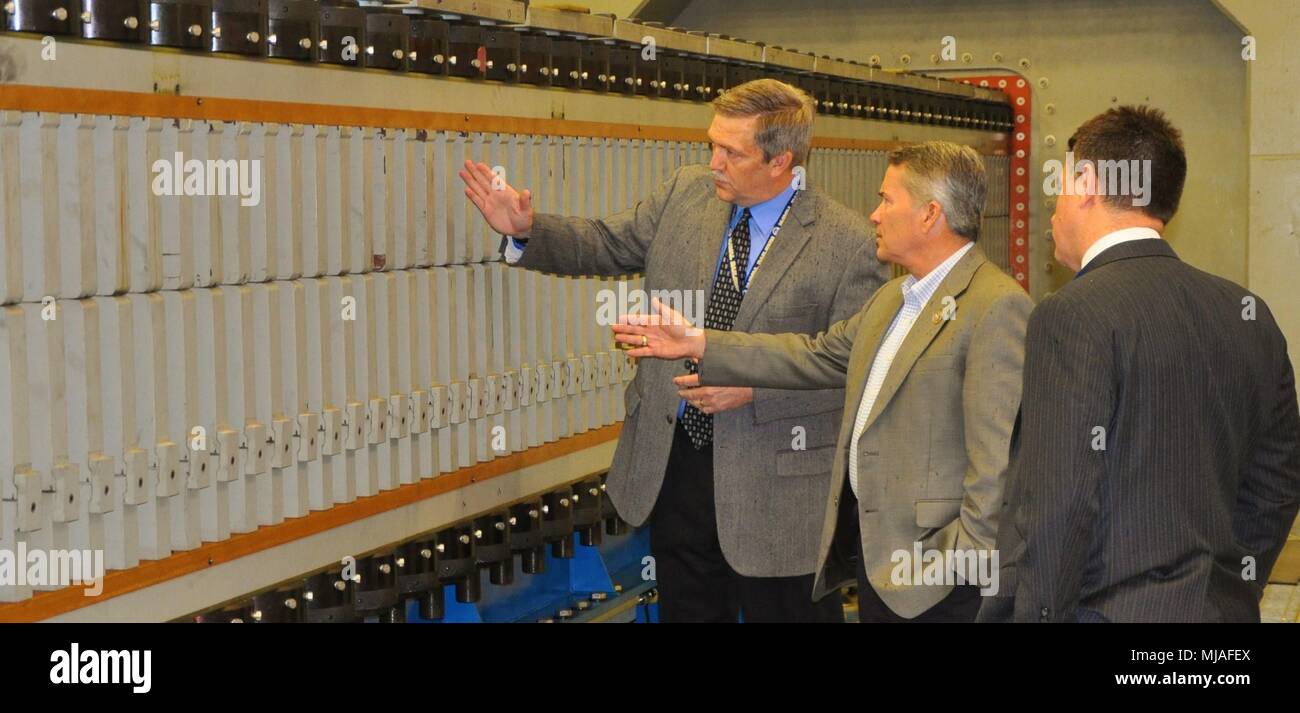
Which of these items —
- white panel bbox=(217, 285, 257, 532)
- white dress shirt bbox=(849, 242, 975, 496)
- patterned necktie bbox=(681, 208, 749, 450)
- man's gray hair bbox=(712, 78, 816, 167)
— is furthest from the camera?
patterned necktie bbox=(681, 208, 749, 450)

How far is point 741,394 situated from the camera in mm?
3758

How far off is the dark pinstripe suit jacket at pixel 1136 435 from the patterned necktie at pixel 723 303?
1.39m

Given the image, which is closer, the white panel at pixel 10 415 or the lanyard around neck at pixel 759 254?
the white panel at pixel 10 415

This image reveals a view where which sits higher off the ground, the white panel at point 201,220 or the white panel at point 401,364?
the white panel at point 201,220

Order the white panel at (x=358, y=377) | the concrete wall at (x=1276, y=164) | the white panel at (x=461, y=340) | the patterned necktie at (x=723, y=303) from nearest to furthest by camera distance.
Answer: the white panel at (x=358, y=377), the patterned necktie at (x=723, y=303), the white panel at (x=461, y=340), the concrete wall at (x=1276, y=164)

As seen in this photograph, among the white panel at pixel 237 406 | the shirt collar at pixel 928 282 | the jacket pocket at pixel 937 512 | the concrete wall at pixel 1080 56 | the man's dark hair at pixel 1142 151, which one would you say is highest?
the concrete wall at pixel 1080 56

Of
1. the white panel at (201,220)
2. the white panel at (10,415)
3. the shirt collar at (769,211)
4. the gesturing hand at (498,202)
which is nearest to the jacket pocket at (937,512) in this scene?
the shirt collar at (769,211)

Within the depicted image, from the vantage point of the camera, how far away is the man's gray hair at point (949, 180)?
128 inches

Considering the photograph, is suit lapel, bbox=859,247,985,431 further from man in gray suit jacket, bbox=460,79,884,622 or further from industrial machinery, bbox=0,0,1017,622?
industrial machinery, bbox=0,0,1017,622

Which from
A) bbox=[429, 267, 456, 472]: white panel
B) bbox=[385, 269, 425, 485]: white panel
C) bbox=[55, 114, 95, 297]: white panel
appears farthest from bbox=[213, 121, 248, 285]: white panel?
bbox=[429, 267, 456, 472]: white panel

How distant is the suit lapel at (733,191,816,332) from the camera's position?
12.6 feet

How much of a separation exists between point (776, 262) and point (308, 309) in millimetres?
1153

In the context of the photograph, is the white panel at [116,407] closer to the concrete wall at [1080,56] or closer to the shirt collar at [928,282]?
the shirt collar at [928,282]

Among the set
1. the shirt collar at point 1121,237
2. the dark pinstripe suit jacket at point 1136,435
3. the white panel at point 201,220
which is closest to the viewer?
the dark pinstripe suit jacket at point 1136,435
